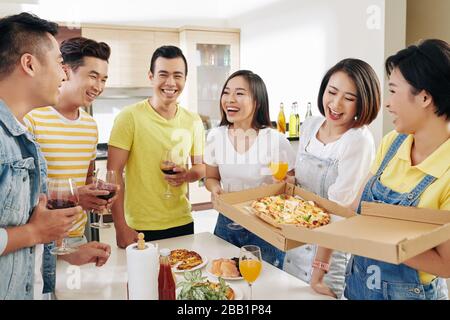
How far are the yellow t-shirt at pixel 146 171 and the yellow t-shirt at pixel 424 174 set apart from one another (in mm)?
1030

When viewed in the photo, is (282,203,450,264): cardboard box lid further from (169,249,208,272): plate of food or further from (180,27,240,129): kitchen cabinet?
(180,27,240,129): kitchen cabinet

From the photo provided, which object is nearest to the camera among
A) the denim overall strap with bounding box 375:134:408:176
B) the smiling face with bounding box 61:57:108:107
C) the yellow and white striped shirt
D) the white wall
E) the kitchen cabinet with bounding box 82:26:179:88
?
the denim overall strap with bounding box 375:134:408:176

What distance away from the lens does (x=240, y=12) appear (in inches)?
208

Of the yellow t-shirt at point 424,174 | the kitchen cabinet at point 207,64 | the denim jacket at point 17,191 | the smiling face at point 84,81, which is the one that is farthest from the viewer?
the kitchen cabinet at point 207,64

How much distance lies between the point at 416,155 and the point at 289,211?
50cm

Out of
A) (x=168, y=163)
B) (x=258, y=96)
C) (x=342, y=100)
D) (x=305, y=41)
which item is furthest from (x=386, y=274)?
(x=305, y=41)

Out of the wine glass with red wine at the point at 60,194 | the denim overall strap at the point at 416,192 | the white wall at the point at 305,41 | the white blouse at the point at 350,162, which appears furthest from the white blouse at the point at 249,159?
the white wall at the point at 305,41

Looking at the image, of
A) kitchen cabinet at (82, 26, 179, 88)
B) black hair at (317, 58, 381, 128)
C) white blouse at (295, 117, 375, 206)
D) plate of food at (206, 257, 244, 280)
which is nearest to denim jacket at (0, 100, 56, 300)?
plate of food at (206, 257, 244, 280)

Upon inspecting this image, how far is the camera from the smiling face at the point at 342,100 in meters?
1.94

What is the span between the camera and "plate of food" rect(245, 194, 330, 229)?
1.54m

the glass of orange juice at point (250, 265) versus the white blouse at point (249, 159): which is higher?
the white blouse at point (249, 159)

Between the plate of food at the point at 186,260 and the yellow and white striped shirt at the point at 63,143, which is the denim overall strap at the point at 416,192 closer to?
the plate of food at the point at 186,260

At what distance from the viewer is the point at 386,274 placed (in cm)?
145

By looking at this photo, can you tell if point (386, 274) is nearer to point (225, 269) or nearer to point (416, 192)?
point (416, 192)
